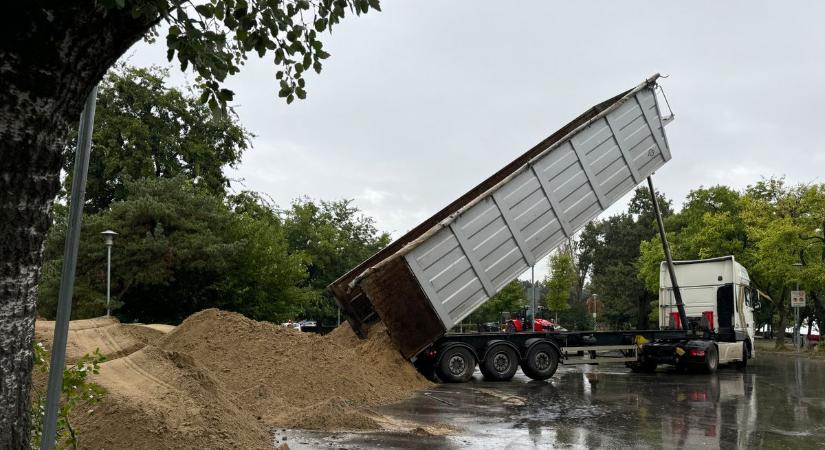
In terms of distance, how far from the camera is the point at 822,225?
33031 millimetres

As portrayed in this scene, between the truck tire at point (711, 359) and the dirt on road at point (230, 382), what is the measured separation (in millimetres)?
8056

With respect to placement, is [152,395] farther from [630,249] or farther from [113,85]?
[630,249]

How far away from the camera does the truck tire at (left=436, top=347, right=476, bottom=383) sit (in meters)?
15.4

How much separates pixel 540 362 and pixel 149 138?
2236 centimetres

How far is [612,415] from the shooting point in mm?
10812

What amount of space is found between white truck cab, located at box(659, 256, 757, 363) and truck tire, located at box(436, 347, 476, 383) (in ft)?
22.5

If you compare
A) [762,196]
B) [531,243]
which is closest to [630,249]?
[762,196]

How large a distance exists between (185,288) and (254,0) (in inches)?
925

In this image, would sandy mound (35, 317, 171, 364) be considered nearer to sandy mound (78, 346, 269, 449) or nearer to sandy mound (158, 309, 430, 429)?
sandy mound (78, 346, 269, 449)

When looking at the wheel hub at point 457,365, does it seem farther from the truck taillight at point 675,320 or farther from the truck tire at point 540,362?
the truck taillight at point 675,320

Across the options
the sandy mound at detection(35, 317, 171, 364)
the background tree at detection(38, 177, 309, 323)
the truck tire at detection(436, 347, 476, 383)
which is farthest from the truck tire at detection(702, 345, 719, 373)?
the background tree at detection(38, 177, 309, 323)

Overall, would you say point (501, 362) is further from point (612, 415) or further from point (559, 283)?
point (559, 283)

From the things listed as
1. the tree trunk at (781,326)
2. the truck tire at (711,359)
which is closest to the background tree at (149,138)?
the truck tire at (711,359)

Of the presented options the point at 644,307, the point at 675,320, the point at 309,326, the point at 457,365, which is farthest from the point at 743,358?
the point at 644,307
